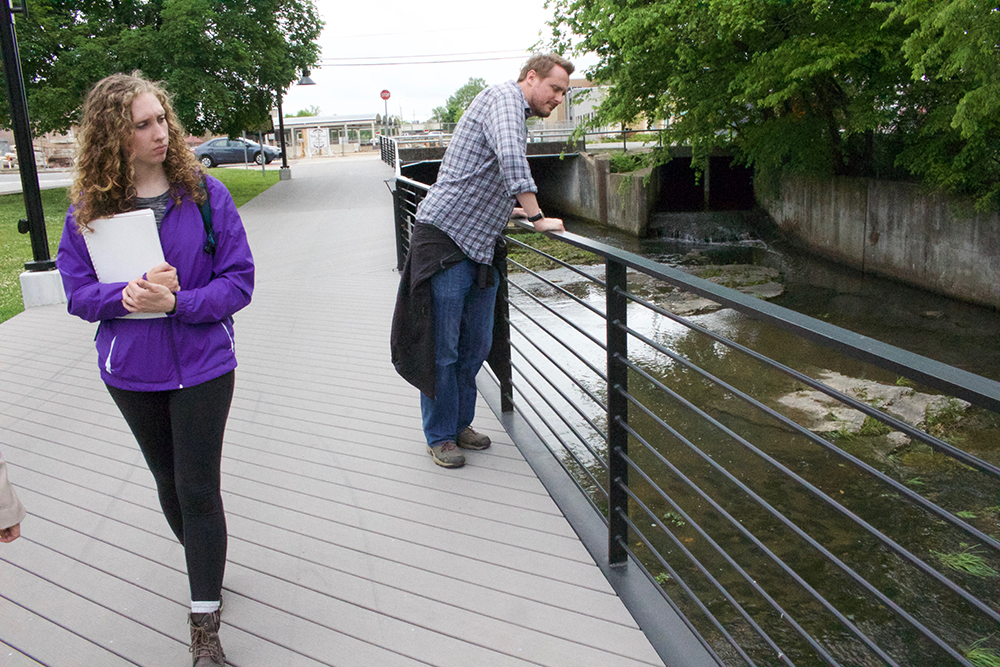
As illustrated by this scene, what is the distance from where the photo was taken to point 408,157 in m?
30.8

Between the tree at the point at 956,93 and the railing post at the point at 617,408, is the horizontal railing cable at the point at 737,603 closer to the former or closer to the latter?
the railing post at the point at 617,408

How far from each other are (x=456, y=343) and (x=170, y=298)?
152cm

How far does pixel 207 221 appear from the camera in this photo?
91.8 inches

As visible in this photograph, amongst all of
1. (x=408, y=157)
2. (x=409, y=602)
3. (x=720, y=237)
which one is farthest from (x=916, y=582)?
(x=408, y=157)

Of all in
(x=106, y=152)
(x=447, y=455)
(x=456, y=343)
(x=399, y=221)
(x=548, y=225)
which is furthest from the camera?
(x=399, y=221)

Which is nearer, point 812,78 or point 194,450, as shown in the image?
point 194,450

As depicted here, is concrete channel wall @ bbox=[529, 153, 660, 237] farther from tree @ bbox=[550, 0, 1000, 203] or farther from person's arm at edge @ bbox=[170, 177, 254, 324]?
person's arm at edge @ bbox=[170, 177, 254, 324]

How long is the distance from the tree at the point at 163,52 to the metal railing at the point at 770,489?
47.6 feet

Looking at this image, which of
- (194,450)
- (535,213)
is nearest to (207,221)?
(194,450)

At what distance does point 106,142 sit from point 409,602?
1.60m

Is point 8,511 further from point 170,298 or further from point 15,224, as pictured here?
point 15,224

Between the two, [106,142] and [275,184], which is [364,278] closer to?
[106,142]

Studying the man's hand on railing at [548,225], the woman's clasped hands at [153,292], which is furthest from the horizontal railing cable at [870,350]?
the woman's clasped hands at [153,292]

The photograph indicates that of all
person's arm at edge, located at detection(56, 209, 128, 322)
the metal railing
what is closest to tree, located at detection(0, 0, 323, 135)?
the metal railing
